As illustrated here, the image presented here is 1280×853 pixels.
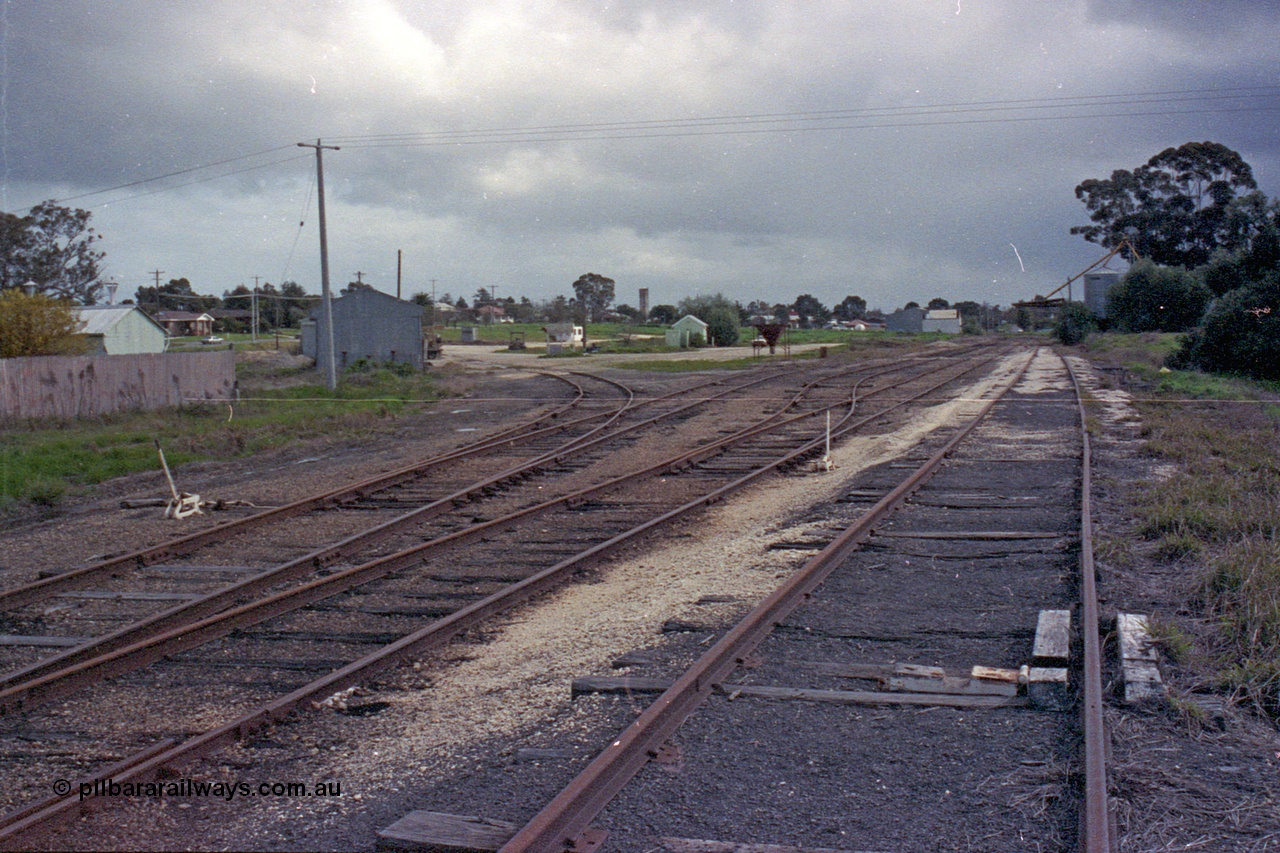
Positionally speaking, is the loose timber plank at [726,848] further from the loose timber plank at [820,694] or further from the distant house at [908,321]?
the distant house at [908,321]

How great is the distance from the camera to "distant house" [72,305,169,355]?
45.8m

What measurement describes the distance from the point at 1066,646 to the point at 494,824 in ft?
12.2

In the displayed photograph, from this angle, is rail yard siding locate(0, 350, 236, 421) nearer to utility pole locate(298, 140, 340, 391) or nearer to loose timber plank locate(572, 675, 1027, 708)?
utility pole locate(298, 140, 340, 391)

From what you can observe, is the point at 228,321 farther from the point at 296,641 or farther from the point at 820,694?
the point at 820,694

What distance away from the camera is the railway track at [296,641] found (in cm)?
518

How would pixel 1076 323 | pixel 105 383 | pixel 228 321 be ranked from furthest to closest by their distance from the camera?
pixel 228 321 < pixel 1076 323 < pixel 105 383

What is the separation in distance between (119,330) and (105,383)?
921 inches

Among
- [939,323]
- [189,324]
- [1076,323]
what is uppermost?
[189,324]

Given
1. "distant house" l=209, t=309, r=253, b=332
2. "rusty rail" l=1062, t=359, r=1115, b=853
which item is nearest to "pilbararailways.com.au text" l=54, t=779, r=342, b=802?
"rusty rail" l=1062, t=359, r=1115, b=853

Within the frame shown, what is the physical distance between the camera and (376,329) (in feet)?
152

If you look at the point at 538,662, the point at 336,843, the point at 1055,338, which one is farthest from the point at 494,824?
the point at 1055,338

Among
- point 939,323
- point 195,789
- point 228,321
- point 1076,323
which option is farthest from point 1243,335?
point 228,321

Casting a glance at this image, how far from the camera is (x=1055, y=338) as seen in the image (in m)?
86.5

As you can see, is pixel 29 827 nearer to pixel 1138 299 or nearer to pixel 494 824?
pixel 494 824
